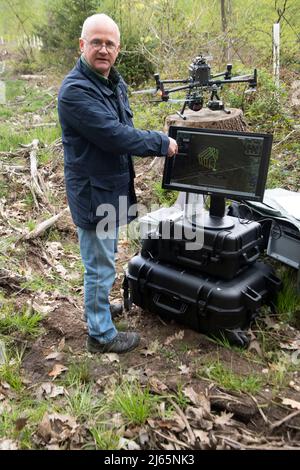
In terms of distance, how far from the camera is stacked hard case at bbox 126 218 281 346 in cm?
298

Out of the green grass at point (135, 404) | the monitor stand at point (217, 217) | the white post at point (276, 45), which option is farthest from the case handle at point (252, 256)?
the white post at point (276, 45)

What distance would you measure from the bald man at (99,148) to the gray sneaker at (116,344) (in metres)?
0.19

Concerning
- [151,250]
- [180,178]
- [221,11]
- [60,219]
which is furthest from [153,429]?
[221,11]

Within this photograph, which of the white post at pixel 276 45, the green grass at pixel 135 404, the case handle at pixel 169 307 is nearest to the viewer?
the green grass at pixel 135 404

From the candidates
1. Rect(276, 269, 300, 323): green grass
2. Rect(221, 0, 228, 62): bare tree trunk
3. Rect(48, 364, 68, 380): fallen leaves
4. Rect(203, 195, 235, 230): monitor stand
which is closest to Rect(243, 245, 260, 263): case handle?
Rect(203, 195, 235, 230): monitor stand

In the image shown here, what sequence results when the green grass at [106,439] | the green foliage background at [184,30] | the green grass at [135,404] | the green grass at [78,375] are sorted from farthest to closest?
the green foliage background at [184,30] < the green grass at [78,375] < the green grass at [135,404] < the green grass at [106,439]

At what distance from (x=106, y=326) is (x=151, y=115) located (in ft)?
18.6

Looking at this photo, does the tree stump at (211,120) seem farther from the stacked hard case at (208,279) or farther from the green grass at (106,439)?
the green grass at (106,439)

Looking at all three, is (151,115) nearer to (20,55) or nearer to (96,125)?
(96,125)

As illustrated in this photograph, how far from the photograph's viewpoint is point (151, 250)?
3.44 metres

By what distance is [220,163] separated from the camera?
2980 millimetres

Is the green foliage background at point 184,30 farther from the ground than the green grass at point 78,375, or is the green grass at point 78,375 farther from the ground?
the green foliage background at point 184,30

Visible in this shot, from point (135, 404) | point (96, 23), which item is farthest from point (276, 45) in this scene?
point (135, 404)

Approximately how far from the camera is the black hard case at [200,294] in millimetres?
2986
